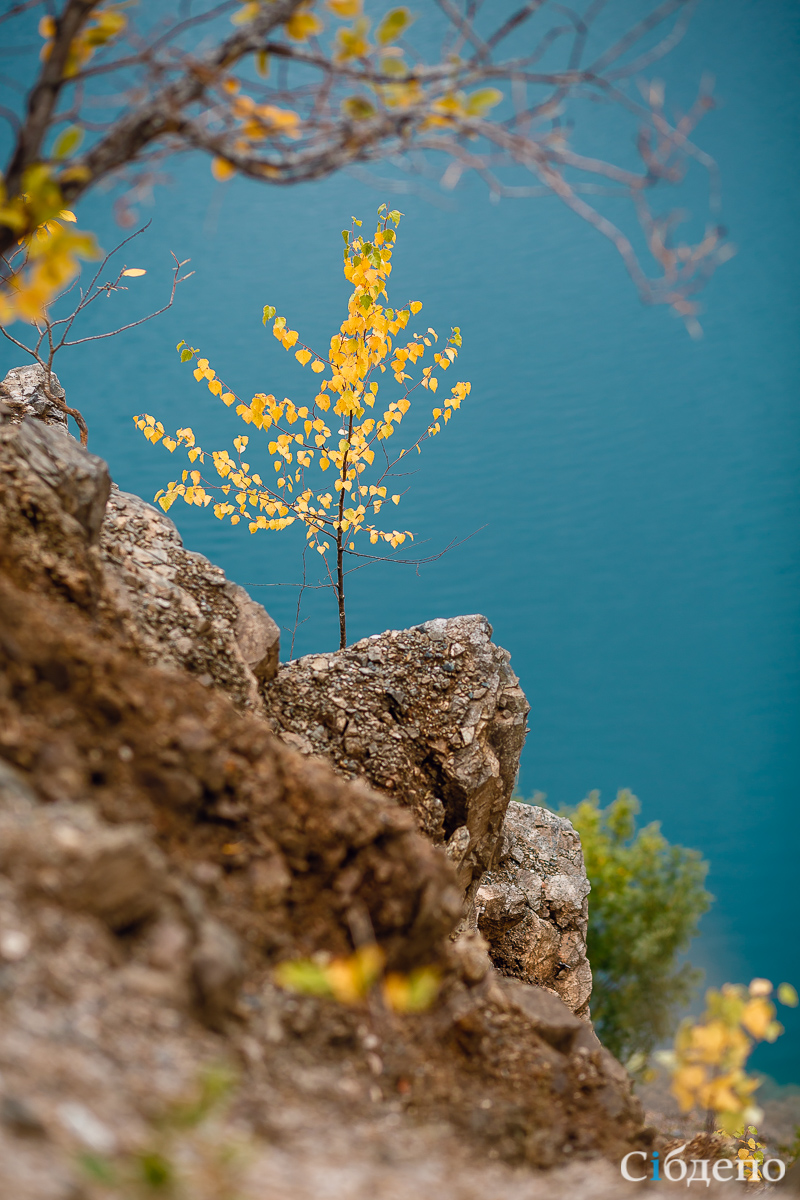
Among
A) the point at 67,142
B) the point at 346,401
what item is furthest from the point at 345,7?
the point at 346,401

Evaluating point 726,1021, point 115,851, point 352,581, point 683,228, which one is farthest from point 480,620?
point 683,228

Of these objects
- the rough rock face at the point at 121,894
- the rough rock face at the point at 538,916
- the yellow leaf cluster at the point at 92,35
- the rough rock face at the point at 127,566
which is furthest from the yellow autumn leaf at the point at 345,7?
the rough rock face at the point at 538,916

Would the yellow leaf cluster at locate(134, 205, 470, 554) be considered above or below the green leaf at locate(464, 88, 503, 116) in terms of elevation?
above

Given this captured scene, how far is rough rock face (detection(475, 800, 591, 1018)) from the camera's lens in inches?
180

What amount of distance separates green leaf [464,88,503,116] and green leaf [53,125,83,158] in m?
0.89

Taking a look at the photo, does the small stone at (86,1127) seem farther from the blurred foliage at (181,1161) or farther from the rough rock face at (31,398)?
the rough rock face at (31,398)

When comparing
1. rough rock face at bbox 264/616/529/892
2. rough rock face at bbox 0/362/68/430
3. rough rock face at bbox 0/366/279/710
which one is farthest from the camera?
rough rock face at bbox 0/362/68/430

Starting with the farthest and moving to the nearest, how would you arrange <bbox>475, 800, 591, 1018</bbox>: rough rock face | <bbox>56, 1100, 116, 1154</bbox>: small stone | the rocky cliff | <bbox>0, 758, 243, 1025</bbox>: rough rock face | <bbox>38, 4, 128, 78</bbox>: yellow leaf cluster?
<bbox>475, 800, 591, 1018</bbox>: rough rock face
<bbox>38, 4, 128, 78</bbox>: yellow leaf cluster
<bbox>0, 758, 243, 1025</bbox>: rough rock face
the rocky cliff
<bbox>56, 1100, 116, 1154</bbox>: small stone

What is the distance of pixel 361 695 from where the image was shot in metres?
3.88

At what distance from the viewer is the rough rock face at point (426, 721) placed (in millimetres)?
3707

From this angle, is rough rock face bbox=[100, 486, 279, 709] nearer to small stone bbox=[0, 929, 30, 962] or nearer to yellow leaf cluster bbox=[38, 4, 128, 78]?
small stone bbox=[0, 929, 30, 962]

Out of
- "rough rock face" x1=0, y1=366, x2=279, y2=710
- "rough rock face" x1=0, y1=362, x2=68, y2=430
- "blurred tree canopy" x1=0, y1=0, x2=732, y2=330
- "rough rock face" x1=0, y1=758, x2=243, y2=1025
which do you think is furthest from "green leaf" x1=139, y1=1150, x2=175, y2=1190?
"rough rock face" x1=0, y1=362, x2=68, y2=430

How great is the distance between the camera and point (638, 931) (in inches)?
467

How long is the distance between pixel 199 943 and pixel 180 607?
187cm
